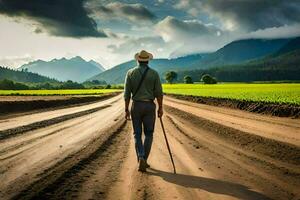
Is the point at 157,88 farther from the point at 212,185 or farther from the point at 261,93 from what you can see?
the point at 261,93

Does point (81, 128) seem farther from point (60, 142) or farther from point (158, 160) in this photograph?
point (158, 160)

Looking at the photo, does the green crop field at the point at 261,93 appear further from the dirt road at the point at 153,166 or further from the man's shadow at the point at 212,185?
the man's shadow at the point at 212,185

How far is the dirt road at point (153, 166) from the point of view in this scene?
687 centimetres

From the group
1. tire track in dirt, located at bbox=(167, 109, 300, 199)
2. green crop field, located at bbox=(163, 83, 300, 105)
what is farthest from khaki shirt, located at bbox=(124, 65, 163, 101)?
green crop field, located at bbox=(163, 83, 300, 105)

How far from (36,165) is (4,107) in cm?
3042

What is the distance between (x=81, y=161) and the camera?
9523 mm

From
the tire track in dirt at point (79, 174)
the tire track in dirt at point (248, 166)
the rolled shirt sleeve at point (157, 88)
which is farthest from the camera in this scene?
the rolled shirt sleeve at point (157, 88)

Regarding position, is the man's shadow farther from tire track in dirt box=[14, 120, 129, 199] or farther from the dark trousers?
tire track in dirt box=[14, 120, 129, 199]

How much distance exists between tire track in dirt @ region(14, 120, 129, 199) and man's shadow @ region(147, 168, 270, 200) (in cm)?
109

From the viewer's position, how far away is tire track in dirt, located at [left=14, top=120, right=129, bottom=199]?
6724 millimetres

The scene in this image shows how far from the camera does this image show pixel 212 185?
24.2ft

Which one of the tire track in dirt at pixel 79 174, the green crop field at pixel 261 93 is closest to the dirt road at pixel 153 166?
the tire track in dirt at pixel 79 174

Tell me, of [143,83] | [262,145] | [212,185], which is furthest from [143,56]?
[262,145]

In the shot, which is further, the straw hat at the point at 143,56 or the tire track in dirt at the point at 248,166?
the straw hat at the point at 143,56
